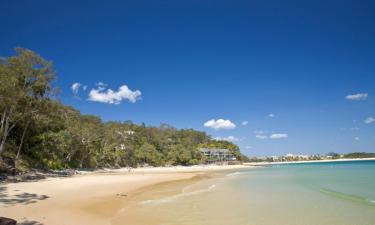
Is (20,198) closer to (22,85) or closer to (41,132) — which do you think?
(22,85)

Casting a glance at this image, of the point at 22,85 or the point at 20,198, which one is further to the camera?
the point at 22,85

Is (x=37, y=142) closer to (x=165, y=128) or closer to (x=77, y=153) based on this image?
(x=77, y=153)

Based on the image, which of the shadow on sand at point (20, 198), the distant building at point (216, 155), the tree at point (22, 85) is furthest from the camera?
the distant building at point (216, 155)

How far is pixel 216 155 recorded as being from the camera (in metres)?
119

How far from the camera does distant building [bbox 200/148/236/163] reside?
11176cm

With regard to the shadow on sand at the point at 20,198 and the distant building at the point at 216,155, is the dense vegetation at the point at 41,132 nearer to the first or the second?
the shadow on sand at the point at 20,198

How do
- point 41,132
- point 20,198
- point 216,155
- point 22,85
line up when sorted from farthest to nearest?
point 216,155 → point 41,132 → point 22,85 → point 20,198

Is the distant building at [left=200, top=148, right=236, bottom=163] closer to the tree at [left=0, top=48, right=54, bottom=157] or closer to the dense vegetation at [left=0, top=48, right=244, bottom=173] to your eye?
the dense vegetation at [left=0, top=48, right=244, bottom=173]

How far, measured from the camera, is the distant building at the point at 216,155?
11176 centimetres

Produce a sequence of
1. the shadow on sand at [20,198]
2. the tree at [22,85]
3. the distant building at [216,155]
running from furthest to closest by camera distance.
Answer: the distant building at [216,155], the tree at [22,85], the shadow on sand at [20,198]

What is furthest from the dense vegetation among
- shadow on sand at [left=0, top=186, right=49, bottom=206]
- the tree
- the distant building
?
the distant building

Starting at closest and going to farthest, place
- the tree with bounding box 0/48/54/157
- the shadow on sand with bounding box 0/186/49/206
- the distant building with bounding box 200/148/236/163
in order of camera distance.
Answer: the shadow on sand with bounding box 0/186/49/206 < the tree with bounding box 0/48/54/157 < the distant building with bounding box 200/148/236/163

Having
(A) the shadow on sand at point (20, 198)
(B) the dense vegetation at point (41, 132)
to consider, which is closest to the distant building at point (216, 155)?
(B) the dense vegetation at point (41, 132)

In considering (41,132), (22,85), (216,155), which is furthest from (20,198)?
(216,155)
